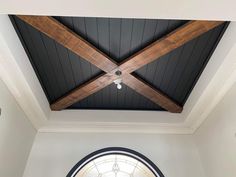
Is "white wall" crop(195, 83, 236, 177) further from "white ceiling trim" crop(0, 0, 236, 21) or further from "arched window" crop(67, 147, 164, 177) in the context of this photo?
"white ceiling trim" crop(0, 0, 236, 21)

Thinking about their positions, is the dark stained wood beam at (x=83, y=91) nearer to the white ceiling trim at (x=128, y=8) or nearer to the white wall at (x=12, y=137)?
the white wall at (x=12, y=137)

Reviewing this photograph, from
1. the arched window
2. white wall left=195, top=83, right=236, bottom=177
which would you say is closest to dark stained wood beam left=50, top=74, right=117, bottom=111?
the arched window

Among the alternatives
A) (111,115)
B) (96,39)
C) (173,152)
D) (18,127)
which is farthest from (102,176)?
(96,39)

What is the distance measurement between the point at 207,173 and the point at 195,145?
1.42 ft

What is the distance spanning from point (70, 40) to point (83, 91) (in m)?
0.87

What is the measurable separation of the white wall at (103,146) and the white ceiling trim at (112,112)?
0.11m

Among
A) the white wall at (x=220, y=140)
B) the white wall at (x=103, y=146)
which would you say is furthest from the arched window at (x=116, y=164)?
the white wall at (x=220, y=140)

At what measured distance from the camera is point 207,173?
2.66 meters

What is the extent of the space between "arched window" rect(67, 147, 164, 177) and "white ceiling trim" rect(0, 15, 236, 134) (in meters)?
0.35

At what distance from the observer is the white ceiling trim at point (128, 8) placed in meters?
1.12

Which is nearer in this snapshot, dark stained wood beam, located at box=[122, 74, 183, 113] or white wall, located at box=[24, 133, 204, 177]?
dark stained wood beam, located at box=[122, 74, 183, 113]

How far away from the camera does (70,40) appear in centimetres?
202

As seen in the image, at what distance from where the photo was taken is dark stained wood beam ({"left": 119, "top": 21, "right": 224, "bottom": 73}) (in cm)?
188

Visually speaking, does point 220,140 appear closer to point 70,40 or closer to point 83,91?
point 83,91
